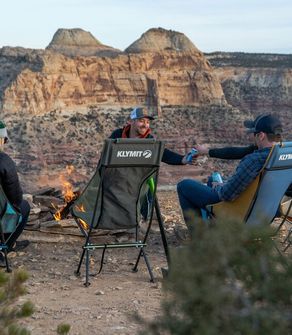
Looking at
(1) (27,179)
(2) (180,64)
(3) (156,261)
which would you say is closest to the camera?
(3) (156,261)

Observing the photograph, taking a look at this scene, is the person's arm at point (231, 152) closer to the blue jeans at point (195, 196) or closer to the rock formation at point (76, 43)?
the blue jeans at point (195, 196)

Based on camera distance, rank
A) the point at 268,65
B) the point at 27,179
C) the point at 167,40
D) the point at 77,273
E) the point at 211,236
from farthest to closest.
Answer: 1. the point at 268,65
2. the point at 167,40
3. the point at 27,179
4. the point at 77,273
5. the point at 211,236

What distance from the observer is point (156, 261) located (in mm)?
5730

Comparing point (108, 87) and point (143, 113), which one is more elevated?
point (143, 113)

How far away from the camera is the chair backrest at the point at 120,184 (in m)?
4.79

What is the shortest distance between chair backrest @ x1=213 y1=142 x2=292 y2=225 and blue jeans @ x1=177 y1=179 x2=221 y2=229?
250 mm

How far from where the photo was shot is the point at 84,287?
4.81 metres

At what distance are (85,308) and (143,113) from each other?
2.18 m

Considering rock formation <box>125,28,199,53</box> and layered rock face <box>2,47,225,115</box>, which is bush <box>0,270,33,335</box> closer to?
layered rock face <box>2,47,225,115</box>

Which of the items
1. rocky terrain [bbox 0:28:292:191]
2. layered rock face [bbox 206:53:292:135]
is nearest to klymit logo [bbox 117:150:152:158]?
rocky terrain [bbox 0:28:292:191]

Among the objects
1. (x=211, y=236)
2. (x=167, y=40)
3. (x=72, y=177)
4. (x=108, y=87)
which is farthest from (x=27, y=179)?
(x=211, y=236)

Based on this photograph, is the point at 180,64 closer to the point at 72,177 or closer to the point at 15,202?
the point at 72,177

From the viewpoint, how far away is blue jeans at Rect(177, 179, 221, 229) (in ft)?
17.1

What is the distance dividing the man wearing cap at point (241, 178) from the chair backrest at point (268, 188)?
0.18 feet
